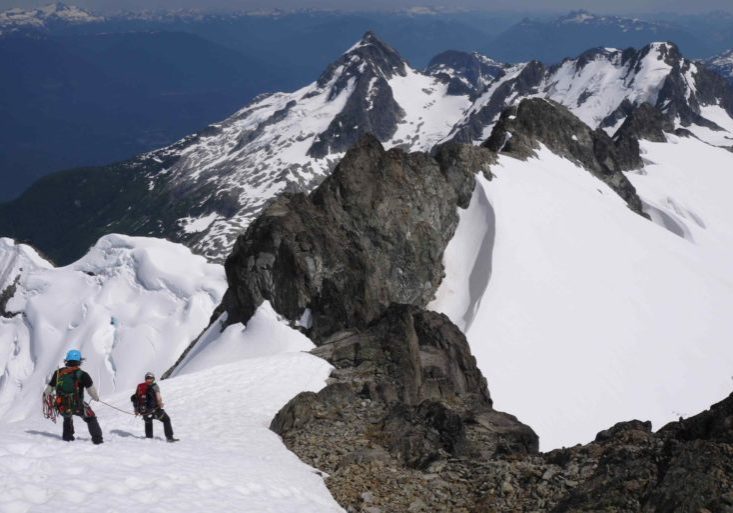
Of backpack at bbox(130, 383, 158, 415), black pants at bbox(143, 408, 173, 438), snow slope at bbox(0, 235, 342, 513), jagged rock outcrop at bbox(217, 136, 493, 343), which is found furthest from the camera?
jagged rock outcrop at bbox(217, 136, 493, 343)

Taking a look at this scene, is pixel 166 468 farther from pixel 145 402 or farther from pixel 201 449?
pixel 145 402

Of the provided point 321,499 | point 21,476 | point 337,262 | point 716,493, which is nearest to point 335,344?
point 337,262

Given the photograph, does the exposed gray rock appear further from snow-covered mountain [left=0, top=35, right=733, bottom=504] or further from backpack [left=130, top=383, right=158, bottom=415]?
backpack [left=130, top=383, right=158, bottom=415]

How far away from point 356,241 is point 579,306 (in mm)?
17518

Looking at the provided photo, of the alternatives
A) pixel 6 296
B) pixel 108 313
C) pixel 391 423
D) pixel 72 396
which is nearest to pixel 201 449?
pixel 72 396

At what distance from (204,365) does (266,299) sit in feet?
20.4

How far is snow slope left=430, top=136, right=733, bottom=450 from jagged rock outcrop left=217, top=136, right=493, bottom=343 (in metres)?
2.94

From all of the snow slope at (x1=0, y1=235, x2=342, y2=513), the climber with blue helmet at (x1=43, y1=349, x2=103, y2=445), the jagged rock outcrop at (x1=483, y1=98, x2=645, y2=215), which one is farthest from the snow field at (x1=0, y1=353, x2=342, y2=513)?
the jagged rock outcrop at (x1=483, y1=98, x2=645, y2=215)

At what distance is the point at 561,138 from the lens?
83.5 meters

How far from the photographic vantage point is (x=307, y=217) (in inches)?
1706

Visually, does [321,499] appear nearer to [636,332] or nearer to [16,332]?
[636,332]

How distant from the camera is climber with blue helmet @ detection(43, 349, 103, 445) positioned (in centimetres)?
1554

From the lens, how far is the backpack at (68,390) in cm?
1566

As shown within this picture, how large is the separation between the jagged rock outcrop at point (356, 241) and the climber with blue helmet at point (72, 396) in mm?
22019
